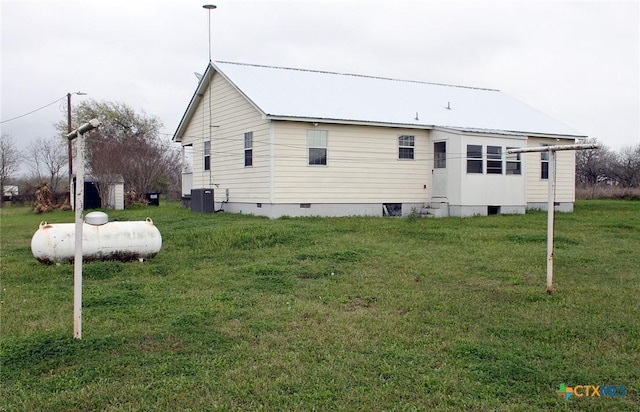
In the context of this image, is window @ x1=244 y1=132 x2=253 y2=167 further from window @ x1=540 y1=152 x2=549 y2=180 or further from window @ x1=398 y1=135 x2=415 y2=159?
window @ x1=540 y1=152 x2=549 y2=180

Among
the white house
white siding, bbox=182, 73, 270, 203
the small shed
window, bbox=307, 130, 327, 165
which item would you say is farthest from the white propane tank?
the small shed

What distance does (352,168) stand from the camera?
19266mm

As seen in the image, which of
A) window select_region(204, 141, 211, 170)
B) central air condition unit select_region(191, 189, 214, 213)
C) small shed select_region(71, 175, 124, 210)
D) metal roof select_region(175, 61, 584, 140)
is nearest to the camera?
metal roof select_region(175, 61, 584, 140)

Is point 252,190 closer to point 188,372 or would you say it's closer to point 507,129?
point 507,129

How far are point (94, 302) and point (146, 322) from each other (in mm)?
1262

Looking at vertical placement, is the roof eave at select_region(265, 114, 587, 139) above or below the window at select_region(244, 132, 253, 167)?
above

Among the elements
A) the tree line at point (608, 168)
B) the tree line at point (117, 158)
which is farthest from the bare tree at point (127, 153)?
the tree line at point (608, 168)

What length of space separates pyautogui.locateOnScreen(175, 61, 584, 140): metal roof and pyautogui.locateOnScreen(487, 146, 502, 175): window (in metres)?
0.68

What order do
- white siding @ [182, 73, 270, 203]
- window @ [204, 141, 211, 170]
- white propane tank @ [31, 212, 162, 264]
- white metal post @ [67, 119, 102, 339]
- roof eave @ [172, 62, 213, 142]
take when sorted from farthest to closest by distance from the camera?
window @ [204, 141, 211, 170]
roof eave @ [172, 62, 213, 142]
white siding @ [182, 73, 270, 203]
white propane tank @ [31, 212, 162, 264]
white metal post @ [67, 119, 102, 339]

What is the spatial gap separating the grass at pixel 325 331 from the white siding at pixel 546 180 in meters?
11.9

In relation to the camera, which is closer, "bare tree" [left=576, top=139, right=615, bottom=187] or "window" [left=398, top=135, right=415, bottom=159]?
"window" [left=398, top=135, right=415, bottom=159]

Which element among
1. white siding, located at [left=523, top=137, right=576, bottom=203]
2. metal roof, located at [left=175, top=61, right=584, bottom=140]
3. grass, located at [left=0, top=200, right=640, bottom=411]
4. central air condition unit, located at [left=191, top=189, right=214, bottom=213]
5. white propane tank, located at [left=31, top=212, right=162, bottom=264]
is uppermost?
metal roof, located at [left=175, top=61, right=584, bottom=140]

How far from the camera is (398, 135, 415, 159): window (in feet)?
66.0

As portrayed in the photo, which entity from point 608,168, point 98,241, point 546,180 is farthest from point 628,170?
point 98,241
